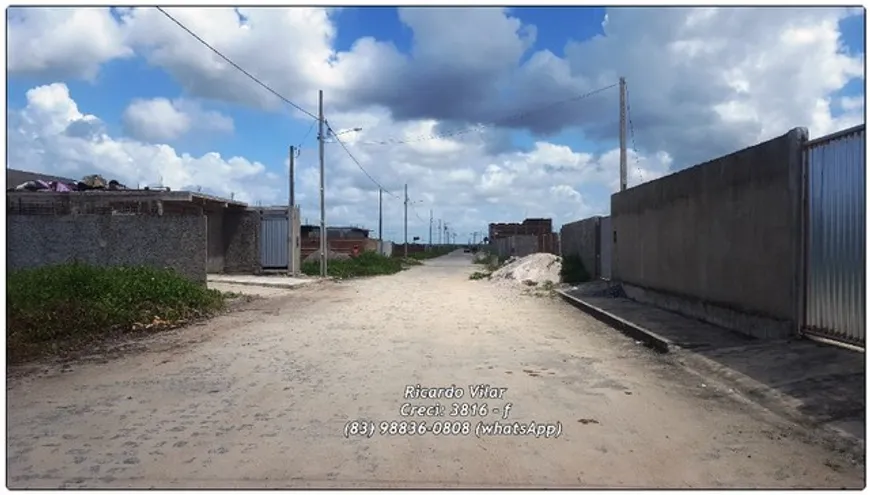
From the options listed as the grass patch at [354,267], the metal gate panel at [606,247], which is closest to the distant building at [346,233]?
the grass patch at [354,267]

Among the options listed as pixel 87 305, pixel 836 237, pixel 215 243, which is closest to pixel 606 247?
pixel 836 237

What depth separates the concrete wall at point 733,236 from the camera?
949 cm

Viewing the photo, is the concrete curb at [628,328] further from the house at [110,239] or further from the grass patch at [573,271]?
the house at [110,239]

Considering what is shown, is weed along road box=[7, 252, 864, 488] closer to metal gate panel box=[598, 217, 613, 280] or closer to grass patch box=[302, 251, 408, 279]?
metal gate panel box=[598, 217, 613, 280]

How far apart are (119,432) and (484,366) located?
436 cm

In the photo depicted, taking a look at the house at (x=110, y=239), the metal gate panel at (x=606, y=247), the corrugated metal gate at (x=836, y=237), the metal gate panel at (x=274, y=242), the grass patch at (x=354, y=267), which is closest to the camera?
the corrugated metal gate at (x=836, y=237)

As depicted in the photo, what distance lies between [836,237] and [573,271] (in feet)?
59.8

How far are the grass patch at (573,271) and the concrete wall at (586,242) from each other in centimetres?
17

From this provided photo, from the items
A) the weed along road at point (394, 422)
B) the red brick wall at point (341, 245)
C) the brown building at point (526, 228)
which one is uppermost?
the brown building at point (526, 228)

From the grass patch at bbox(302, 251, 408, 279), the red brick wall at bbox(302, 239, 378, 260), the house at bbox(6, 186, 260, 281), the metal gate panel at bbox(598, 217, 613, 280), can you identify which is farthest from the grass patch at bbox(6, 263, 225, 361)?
the red brick wall at bbox(302, 239, 378, 260)

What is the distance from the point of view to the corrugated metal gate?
8041mm

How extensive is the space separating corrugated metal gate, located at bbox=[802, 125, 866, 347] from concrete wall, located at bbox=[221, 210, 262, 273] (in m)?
24.9

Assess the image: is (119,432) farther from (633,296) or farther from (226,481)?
(633,296)

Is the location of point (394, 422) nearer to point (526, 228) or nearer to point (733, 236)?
point (733, 236)
